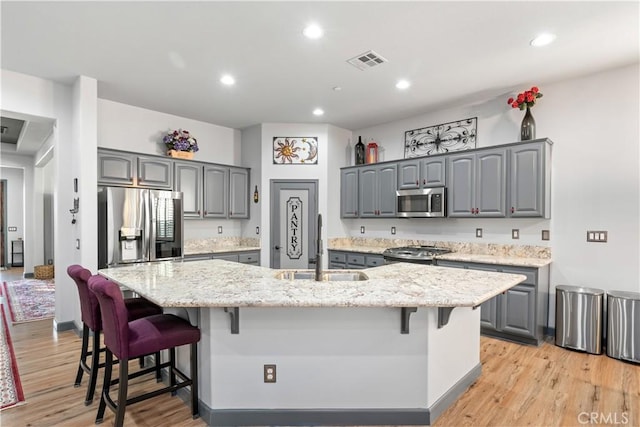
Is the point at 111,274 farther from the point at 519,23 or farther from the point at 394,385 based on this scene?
the point at 519,23

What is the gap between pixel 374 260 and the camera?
4820mm

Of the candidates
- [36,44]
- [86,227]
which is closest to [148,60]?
[36,44]

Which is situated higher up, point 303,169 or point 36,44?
point 36,44

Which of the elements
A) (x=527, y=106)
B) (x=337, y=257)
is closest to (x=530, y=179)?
(x=527, y=106)

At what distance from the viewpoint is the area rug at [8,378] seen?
2.48 m

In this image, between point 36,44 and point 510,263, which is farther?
point 510,263

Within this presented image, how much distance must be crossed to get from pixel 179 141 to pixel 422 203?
3.54m

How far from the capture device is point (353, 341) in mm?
2137

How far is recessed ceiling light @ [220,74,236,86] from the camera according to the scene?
12.0ft

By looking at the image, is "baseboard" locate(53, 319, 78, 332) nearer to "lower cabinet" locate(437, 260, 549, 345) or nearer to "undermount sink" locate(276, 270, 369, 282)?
"undermount sink" locate(276, 270, 369, 282)

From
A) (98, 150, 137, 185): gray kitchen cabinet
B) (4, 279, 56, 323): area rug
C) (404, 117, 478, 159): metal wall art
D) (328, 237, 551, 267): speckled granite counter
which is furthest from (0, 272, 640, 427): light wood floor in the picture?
(404, 117, 478, 159): metal wall art

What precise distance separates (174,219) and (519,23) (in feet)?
13.8

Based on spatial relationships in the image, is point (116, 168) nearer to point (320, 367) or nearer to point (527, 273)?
point (320, 367)

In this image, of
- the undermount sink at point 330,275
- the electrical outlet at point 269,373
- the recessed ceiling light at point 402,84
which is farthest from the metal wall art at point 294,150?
the electrical outlet at point 269,373
